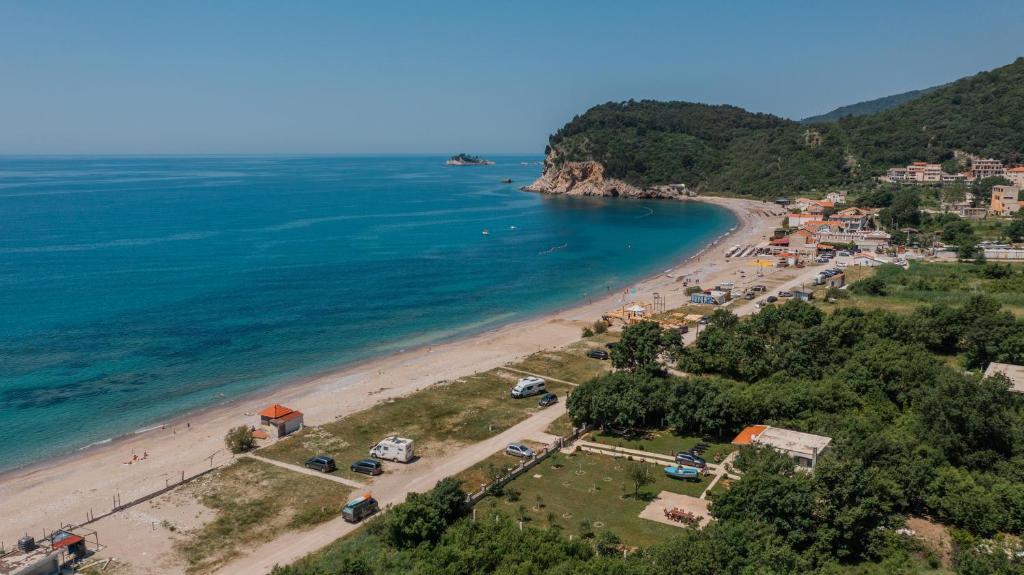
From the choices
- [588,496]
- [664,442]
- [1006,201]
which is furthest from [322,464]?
[1006,201]

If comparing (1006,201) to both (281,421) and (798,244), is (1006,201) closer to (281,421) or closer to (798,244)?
(798,244)

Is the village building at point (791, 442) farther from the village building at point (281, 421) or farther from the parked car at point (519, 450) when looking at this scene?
the village building at point (281, 421)

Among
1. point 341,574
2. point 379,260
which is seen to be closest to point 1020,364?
point 341,574

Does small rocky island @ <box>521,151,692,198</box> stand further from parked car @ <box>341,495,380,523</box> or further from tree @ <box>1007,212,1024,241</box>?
parked car @ <box>341,495,380,523</box>

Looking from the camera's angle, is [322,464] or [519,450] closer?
[322,464]

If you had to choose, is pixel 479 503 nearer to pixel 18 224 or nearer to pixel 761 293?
pixel 761 293
